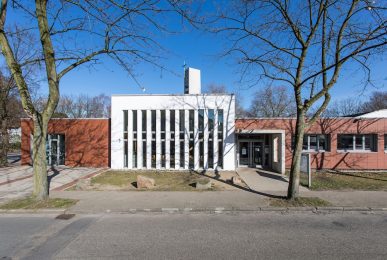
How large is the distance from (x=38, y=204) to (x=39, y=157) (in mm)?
1548

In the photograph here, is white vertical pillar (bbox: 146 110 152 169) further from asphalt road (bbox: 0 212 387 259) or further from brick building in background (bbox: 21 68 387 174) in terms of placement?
asphalt road (bbox: 0 212 387 259)

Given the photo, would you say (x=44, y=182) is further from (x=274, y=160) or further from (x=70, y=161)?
(x=274, y=160)

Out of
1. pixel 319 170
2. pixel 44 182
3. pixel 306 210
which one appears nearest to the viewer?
pixel 306 210

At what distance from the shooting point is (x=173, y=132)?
21.2 meters

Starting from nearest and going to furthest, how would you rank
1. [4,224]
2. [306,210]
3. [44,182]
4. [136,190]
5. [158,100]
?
1. [4,224]
2. [306,210]
3. [44,182]
4. [136,190]
5. [158,100]

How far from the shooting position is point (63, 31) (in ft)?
31.9

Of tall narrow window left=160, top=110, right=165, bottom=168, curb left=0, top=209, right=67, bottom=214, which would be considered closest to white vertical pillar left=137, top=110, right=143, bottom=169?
tall narrow window left=160, top=110, right=165, bottom=168

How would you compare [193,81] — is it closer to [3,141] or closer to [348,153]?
[348,153]

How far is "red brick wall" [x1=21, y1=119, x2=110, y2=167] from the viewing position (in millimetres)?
22094

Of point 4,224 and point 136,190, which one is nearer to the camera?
point 4,224

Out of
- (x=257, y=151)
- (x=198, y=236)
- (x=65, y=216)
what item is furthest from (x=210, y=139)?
(x=198, y=236)

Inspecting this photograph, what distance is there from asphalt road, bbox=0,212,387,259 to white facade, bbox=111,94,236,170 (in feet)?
39.8

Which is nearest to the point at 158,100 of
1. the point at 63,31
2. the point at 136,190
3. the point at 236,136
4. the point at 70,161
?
the point at 236,136

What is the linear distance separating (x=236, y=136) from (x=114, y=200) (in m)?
13.2
